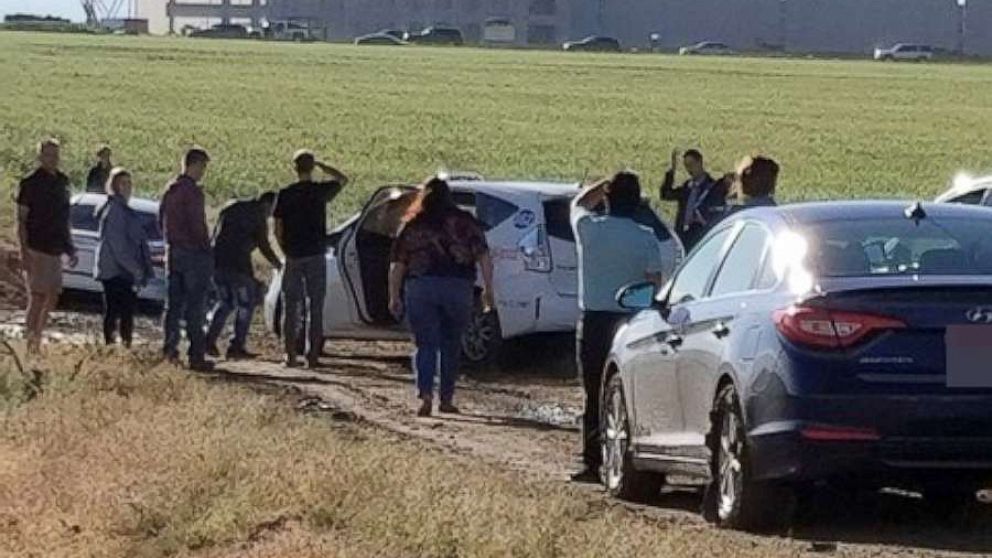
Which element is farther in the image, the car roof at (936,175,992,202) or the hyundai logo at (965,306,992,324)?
the car roof at (936,175,992,202)

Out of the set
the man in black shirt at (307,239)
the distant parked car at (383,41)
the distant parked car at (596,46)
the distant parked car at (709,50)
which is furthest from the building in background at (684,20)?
the man in black shirt at (307,239)

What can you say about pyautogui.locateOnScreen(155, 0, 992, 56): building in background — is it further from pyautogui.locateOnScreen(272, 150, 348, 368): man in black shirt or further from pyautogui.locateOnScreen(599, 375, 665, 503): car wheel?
pyautogui.locateOnScreen(599, 375, 665, 503): car wheel

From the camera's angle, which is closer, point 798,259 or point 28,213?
point 798,259

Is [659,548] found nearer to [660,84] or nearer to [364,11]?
[660,84]

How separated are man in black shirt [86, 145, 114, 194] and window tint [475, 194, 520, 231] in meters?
5.58

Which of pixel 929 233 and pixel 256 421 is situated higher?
pixel 929 233

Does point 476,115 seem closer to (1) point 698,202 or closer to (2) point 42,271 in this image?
(1) point 698,202

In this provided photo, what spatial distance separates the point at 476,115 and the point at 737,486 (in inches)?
2107

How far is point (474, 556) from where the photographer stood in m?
8.55

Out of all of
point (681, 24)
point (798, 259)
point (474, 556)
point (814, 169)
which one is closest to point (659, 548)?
point (474, 556)

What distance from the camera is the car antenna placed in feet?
33.8

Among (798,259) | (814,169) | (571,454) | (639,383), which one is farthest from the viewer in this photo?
(814,169)

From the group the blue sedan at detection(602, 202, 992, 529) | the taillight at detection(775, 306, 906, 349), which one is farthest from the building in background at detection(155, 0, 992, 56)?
the taillight at detection(775, 306, 906, 349)

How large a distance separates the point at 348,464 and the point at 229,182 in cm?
2805
